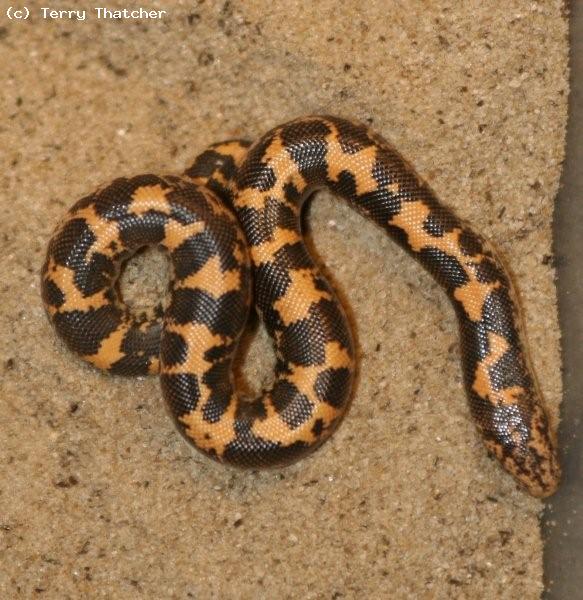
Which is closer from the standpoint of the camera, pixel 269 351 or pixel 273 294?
pixel 273 294

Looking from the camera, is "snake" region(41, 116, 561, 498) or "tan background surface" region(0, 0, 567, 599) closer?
"snake" region(41, 116, 561, 498)

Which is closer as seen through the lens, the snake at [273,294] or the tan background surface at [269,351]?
the snake at [273,294]

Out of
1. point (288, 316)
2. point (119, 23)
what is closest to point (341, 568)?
point (288, 316)

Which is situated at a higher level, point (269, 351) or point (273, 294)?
point (273, 294)

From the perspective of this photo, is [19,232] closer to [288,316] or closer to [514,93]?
[288,316]

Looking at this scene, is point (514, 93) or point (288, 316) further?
point (514, 93)
